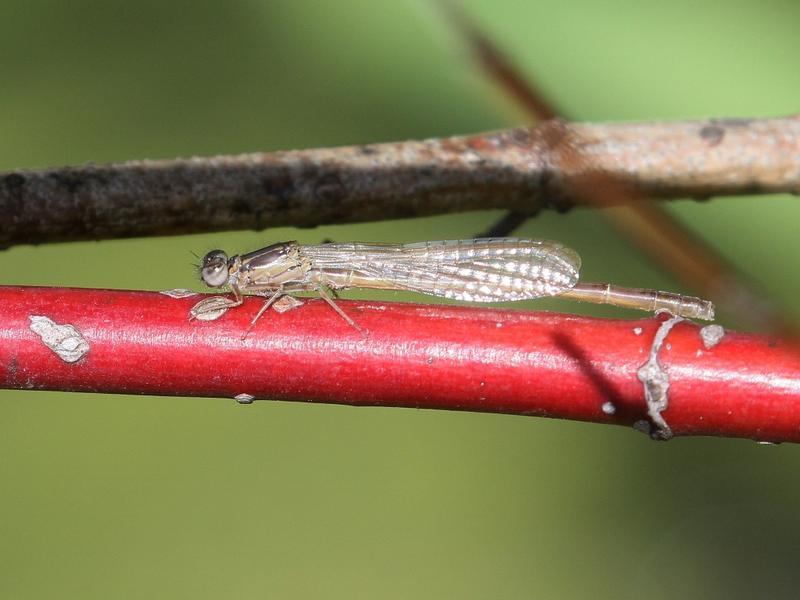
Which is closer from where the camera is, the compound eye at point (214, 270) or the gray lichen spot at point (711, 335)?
the gray lichen spot at point (711, 335)

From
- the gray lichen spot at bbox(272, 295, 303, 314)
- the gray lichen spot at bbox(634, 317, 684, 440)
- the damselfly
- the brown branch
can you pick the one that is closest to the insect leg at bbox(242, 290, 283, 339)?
the gray lichen spot at bbox(272, 295, 303, 314)

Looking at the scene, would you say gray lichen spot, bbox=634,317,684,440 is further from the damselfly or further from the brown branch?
the damselfly

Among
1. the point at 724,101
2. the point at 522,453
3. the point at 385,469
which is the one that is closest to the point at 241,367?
the point at 385,469

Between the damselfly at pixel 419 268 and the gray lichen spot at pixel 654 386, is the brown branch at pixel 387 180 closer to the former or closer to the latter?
the gray lichen spot at pixel 654 386

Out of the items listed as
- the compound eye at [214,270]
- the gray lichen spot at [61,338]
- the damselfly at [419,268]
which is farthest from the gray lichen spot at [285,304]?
the compound eye at [214,270]

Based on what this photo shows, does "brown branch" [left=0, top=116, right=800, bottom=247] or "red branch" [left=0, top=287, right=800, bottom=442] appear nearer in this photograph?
"red branch" [left=0, top=287, right=800, bottom=442]

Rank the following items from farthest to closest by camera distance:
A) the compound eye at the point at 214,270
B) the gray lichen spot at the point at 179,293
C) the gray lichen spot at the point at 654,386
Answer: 1. the compound eye at the point at 214,270
2. the gray lichen spot at the point at 179,293
3. the gray lichen spot at the point at 654,386

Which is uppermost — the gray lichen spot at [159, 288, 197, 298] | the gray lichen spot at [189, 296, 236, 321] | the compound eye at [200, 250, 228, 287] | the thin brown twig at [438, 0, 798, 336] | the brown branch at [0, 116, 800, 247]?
the compound eye at [200, 250, 228, 287]
